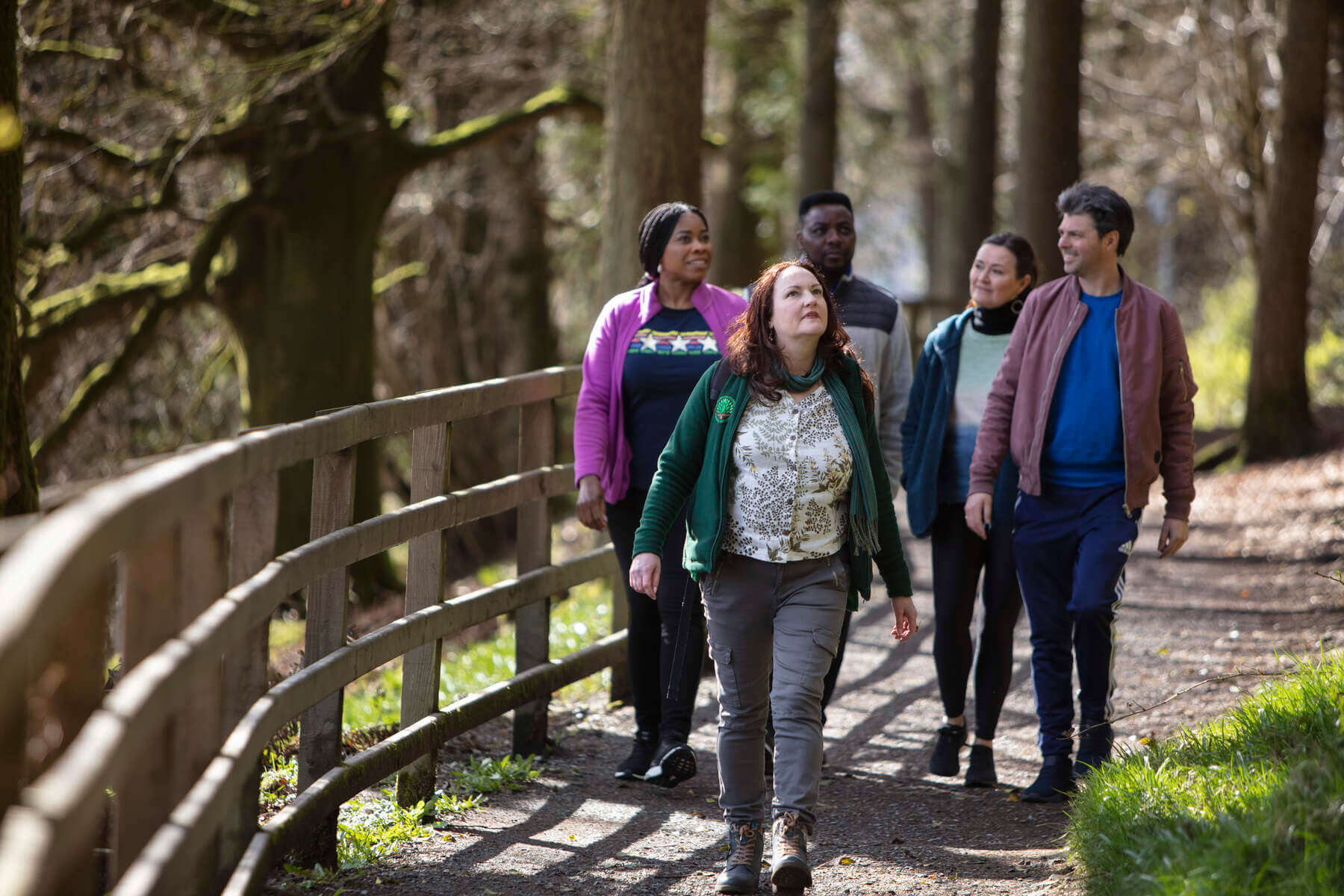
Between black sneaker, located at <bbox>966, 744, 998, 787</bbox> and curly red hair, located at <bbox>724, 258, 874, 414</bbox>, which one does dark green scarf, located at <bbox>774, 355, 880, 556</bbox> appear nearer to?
curly red hair, located at <bbox>724, 258, 874, 414</bbox>

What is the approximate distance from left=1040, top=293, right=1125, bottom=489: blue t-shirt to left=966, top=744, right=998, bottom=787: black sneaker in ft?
3.62

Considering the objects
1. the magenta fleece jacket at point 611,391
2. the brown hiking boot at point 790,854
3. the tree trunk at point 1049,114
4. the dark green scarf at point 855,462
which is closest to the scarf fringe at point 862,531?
the dark green scarf at point 855,462

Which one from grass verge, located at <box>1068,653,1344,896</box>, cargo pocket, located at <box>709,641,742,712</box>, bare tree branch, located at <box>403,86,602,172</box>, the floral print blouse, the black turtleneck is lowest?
grass verge, located at <box>1068,653,1344,896</box>

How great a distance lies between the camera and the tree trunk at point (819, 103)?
16.2 meters

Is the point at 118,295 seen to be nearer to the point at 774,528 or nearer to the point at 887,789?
the point at 887,789

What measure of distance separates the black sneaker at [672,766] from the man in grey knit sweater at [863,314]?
560 mm

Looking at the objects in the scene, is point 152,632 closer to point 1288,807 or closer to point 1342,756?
point 1288,807

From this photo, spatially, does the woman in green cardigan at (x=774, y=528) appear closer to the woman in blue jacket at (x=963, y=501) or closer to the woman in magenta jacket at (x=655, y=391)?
the woman in magenta jacket at (x=655, y=391)

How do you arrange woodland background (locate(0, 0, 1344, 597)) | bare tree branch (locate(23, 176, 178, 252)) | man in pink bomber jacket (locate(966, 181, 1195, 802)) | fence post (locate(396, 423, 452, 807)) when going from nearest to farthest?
1. fence post (locate(396, 423, 452, 807))
2. man in pink bomber jacket (locate(966, 181, 1195, 802))
3. woodland background (locate(0, 0, 1344, 597))
4. bare tree branch (locate(23, 176, 178, 252))

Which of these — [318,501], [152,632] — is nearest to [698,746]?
[318,501]

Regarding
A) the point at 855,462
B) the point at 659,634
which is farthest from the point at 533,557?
the point at 855,462

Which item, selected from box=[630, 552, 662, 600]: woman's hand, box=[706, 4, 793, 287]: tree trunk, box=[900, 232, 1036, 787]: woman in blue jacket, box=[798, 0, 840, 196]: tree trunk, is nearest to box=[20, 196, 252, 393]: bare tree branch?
box=[900, 232, 1036, 787]: woman in blue jacket

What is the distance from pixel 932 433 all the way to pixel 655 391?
1.09m

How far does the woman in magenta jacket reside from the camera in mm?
5246
